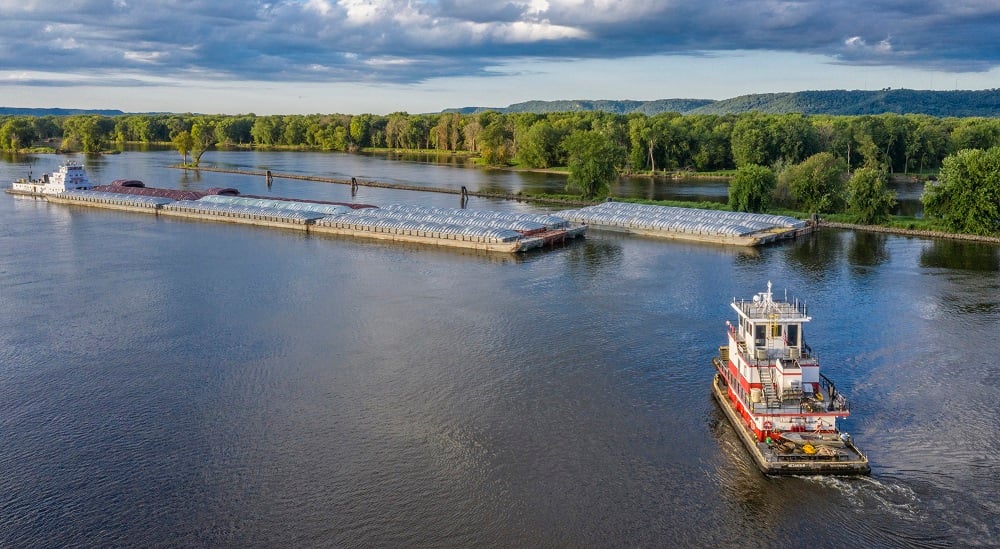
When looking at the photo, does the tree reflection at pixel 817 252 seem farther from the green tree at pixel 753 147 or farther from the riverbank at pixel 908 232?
the green tree at pixel 753 147

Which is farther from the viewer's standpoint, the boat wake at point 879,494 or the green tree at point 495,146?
the green tree at point 495,146

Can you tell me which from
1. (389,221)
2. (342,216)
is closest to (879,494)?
(389,221)

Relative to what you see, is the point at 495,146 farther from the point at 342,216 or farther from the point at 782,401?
the point at 782,401

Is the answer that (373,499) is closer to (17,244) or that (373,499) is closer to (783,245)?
(783,245)

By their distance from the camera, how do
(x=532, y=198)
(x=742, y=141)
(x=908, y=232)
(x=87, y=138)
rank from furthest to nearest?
(x=87, y=138)
(x=742, y=141)
(x=532, y=198)
(x=908, y=232)

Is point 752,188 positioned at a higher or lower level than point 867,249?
higher

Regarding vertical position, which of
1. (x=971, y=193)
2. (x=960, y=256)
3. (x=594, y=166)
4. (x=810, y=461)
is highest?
(x=594, y=166)

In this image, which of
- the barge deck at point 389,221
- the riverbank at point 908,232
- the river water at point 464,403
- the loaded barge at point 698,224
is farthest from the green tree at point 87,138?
the riverbank at point 908,232
